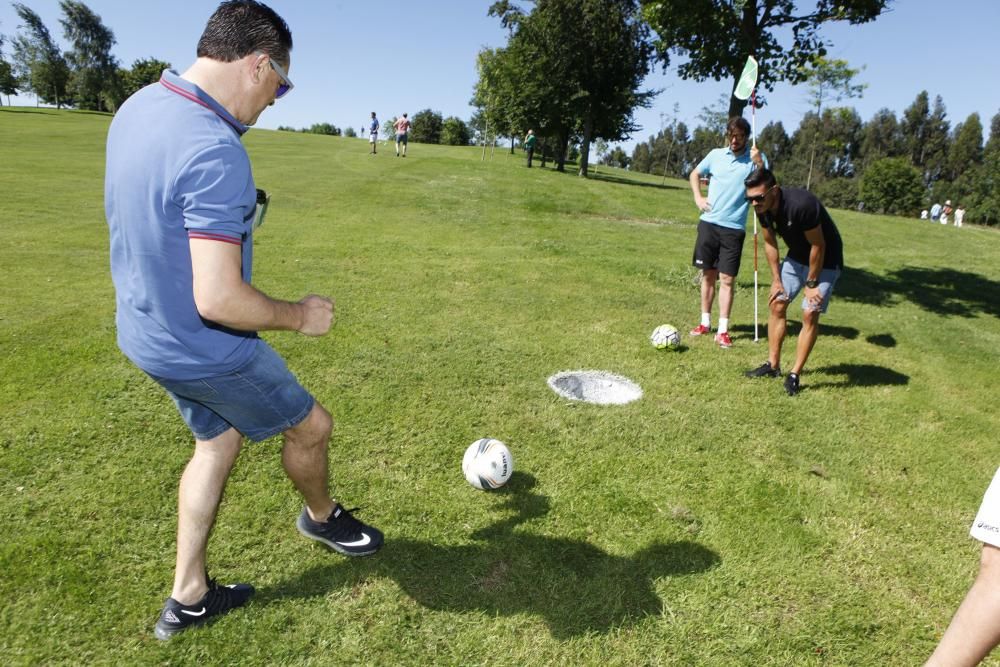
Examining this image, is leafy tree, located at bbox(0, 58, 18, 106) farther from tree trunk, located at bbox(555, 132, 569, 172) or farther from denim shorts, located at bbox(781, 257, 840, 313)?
denim shorts, located at bbox(781, 257, 840, 313)

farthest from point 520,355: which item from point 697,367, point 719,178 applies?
point 719,178

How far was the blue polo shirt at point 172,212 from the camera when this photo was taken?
199 centimetres

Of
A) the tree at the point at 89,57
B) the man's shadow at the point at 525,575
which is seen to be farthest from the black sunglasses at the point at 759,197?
the tree at the point at 89,57

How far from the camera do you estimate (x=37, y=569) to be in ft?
9.80

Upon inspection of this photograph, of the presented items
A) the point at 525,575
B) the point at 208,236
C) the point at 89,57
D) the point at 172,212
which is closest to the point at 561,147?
the point at 525,575

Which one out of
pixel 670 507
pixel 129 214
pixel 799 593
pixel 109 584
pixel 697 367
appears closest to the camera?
pixel 129 214

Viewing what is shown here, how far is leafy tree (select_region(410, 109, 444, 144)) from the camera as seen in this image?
93500 mm

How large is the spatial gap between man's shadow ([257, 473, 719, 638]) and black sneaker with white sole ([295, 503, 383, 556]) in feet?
0.26

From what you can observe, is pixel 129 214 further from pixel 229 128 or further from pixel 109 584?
pixel 109 584

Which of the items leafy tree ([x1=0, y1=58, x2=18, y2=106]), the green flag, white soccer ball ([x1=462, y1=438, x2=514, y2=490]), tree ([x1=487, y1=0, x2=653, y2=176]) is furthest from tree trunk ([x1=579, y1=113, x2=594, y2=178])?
leafy tree ([x1=0, y1=58, x2=18, y2=106])

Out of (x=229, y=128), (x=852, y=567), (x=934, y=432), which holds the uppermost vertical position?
(x=229, y=128)

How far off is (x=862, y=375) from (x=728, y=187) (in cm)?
277

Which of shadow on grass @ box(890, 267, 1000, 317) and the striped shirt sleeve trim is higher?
the striped shirt sleeve trim

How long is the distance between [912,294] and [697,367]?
8.05m
